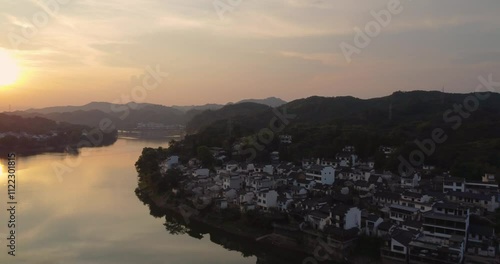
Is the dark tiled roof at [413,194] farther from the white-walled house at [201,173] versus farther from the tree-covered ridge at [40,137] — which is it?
the tree-covered ridge at [40,137]

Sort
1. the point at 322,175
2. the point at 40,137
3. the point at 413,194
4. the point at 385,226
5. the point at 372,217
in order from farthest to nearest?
the point at 40,137 < the point at 322,175 < the point at 413,194 < the point at 372,217 < the point at 385,226

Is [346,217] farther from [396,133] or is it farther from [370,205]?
[396,133]

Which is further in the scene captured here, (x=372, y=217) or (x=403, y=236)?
(x=372, y=217)

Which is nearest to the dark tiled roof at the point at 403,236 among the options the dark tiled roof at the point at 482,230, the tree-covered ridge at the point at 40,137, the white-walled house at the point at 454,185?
the dark tiled roof at the point at 482,230

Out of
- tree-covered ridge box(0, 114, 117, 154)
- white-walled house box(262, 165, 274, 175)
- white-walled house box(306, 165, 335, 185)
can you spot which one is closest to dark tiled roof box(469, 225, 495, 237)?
white-walled house box(306, 165, 335, 185)

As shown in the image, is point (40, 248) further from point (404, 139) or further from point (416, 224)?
point (404, 139)

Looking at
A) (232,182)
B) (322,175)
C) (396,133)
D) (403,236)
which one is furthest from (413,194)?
(396,133)

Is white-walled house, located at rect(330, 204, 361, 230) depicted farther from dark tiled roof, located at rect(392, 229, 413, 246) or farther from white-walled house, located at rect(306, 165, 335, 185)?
white-walled house, located at rect(306, 165, 335, 185)
